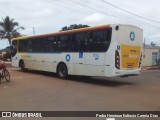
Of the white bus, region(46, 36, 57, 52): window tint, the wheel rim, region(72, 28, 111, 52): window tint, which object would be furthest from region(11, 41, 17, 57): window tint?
region(72, 28, 111, 52): window tint

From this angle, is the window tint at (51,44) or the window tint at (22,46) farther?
the window tint at (22,46)

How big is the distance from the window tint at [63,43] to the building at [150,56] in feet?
86.4

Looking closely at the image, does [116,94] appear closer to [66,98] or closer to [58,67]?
[66,98]

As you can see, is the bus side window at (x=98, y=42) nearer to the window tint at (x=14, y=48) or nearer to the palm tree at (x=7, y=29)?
the window tint at (x=14, y=48)

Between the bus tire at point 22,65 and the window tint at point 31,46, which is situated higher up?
the window tint at point 31,46

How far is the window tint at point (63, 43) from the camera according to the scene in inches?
693

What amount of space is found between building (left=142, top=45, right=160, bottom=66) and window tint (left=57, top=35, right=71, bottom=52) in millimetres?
26329

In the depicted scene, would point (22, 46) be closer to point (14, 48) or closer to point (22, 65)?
point (14, 48)

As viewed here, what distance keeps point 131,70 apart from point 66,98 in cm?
590

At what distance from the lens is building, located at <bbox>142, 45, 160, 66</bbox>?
43.4 metres

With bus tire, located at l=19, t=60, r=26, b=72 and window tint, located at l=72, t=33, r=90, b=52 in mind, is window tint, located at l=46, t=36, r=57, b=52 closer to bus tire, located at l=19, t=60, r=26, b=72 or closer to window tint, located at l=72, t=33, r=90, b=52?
window tint, located at l=72, t=33, r=90, b=52

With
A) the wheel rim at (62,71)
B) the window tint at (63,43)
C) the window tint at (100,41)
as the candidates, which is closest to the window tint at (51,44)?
the window tint at (63,43)

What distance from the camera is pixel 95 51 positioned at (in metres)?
15.5

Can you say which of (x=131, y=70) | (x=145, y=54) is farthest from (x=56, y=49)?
(x=145, y=54)
